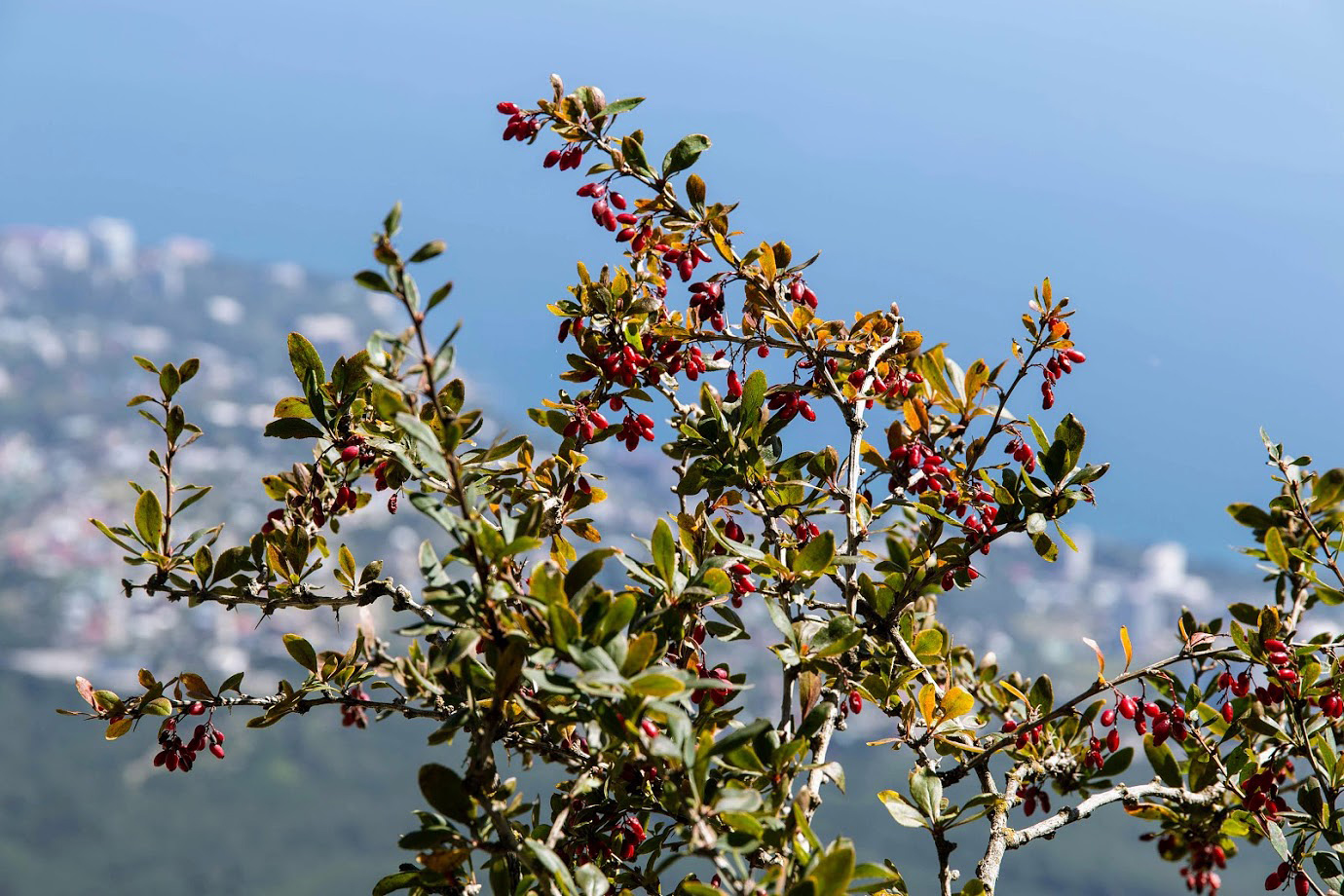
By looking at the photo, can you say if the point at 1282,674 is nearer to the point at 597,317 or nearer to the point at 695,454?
the point at 695,454

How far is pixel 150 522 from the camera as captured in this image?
3129mm

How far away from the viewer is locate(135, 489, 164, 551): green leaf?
3.10 meters

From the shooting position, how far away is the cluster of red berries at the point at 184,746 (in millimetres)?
3371

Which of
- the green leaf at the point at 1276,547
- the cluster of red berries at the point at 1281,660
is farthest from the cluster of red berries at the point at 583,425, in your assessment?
the cluster of red berries at the point at 1281,660

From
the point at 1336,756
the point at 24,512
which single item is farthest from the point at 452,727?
the point at 24,512

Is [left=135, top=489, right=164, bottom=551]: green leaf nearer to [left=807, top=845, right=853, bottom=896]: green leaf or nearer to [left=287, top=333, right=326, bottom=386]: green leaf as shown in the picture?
[left=287, top=333, right=326, bottom=386]: green leaf

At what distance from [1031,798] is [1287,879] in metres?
0.84

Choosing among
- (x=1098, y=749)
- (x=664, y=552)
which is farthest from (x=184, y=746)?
(x=1098, y=749)

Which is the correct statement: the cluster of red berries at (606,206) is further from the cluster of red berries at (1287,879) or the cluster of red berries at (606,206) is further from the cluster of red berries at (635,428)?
the cluster of red berries at (1287,879)

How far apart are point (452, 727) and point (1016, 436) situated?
2131mm

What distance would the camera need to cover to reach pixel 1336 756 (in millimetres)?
3500

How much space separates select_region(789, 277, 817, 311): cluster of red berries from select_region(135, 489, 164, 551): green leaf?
2054 mm

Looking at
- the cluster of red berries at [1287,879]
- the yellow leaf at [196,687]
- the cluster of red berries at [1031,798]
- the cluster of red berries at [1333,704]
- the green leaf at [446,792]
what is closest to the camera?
the green leaf at [446,792]

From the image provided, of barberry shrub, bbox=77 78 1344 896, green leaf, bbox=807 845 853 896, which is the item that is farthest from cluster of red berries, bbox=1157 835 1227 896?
green leaf, bbox=807 845 853 896
